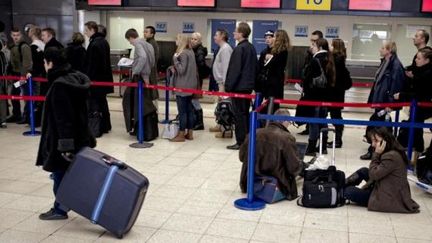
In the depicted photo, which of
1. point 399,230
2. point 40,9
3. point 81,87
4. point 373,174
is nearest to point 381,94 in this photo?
point 373,174

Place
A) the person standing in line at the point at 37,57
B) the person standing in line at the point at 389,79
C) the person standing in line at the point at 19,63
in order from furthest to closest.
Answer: the person standing in line at the point at 19,63, the person standing in line at the point at 37,57, the person standing in line at the point at 389,79

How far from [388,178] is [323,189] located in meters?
0.59

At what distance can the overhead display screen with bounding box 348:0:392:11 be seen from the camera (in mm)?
9609

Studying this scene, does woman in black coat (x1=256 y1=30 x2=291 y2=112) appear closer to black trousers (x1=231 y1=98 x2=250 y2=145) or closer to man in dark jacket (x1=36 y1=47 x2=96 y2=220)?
black trousers (x1=231 y1=98 x2=250 y2=145)

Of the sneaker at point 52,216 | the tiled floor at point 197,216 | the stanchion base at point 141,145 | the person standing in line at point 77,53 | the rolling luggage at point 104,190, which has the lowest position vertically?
the tiled floor at point 197,216

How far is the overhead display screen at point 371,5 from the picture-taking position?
9.61 metres

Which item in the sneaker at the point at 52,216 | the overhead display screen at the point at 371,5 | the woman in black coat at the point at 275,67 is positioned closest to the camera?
the sneaker at the point at 52,216

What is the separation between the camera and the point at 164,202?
16.0 ft

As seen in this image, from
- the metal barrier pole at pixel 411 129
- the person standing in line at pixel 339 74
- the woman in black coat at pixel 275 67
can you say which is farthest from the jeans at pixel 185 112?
the metal barrier pole at pixel 411 129

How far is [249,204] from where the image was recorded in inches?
189

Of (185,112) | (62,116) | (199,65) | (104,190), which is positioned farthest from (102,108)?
(104,190)

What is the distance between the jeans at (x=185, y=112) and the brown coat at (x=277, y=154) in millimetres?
2544

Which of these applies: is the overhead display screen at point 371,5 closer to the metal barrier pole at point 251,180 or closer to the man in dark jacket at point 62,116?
the metal barrier pole at point 251,180

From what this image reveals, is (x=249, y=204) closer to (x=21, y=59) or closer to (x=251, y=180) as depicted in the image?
(x=251, y=180)
